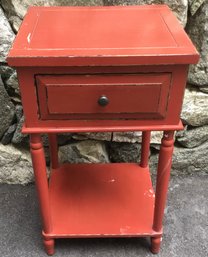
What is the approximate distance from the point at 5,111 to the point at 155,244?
72cm

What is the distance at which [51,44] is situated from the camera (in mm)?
807

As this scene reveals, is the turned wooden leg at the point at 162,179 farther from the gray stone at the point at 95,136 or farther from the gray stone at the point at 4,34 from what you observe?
the gray stone at the point at 4,34

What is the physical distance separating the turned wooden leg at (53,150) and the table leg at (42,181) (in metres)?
0.30

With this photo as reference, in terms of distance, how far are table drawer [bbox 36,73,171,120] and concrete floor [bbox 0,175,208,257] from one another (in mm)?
560

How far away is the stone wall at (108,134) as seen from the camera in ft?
3.89

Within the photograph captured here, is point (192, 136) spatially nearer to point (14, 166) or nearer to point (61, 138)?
point (61, 138)

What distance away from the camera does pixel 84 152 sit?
1.42 m

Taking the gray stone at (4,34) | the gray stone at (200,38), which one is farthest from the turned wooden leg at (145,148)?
the gray stone at (4,34)

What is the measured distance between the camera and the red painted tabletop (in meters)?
0.76

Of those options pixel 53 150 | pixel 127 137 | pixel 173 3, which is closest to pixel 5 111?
pixel 53 150

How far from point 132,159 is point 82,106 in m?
0.68

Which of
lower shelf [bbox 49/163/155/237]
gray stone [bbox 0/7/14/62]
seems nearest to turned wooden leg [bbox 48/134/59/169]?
lower shelf [bbox 49/163/155/237]

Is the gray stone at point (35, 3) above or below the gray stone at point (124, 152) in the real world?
above

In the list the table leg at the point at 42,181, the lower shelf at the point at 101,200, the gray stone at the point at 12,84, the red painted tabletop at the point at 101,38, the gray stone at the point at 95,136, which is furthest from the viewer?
the gray stone at the point at 95,136
